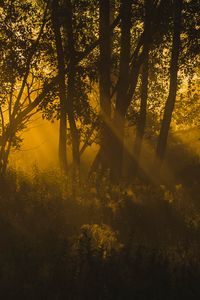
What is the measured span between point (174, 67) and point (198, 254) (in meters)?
10.2

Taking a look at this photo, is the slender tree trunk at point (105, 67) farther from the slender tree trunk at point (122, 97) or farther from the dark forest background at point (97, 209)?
the slender tree trunk at point (122, 97)

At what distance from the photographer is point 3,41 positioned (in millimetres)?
17031

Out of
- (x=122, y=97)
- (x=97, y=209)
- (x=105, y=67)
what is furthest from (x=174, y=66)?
(x=97, y=209)

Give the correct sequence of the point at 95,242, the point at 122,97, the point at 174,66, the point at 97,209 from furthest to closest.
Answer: the point at 174,66, the point at 122,97, the point at 97,209, the point at 95,242

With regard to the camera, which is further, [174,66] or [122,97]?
[174,66]

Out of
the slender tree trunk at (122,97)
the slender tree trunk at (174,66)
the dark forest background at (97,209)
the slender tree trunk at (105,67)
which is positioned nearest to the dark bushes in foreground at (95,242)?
the dark forest background at (97,209)

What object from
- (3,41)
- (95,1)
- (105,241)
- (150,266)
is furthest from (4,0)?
(150,266)

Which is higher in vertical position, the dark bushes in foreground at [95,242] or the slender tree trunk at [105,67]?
the slender tree trunk at [105,67]

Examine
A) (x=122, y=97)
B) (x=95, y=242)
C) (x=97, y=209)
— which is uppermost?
(x=122, y=97)

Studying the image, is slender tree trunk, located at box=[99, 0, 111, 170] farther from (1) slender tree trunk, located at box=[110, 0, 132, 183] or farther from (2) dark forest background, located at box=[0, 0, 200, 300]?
(1) slender tree trunk, located at box=[110, 0, 132, 183]

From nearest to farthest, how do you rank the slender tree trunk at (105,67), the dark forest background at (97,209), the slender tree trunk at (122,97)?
1. the dark forest background at (97,209)
2. the slender tree trunk at (105,67)
3. the slender tree trunk at (122,97)

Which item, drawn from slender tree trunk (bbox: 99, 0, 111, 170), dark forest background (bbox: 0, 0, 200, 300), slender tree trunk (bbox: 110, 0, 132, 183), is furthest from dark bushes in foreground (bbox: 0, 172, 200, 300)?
slender tree trunk (bbox: 99, 0, 111, 170)

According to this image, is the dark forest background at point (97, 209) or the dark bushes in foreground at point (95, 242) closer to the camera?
the dark bushes in foreground at point (95, 242)

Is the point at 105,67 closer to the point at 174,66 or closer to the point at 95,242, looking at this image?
the point at 174,66
